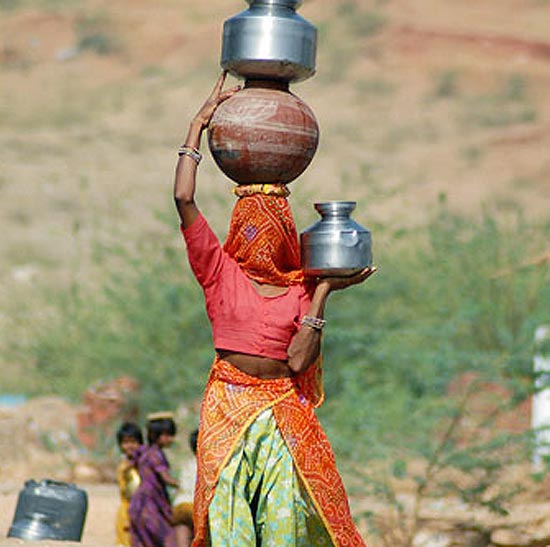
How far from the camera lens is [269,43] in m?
5.75

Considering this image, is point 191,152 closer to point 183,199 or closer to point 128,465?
point 183,199

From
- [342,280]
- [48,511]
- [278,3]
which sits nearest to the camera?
[342,280]

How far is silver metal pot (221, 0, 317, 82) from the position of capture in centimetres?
575

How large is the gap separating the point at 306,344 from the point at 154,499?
11.0ft

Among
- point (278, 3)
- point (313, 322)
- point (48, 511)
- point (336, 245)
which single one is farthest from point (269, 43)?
Result: point (48, 511)

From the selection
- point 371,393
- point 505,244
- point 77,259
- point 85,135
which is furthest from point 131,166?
point 371,393

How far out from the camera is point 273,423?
5.57 meters

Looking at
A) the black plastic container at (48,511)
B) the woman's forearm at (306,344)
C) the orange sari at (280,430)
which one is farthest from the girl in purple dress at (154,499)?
the woman's forearm at (306,344)

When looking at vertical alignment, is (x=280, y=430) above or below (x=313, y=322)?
below

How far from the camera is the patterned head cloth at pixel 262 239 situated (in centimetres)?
570

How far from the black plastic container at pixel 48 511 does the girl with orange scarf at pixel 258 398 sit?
371 centimetres

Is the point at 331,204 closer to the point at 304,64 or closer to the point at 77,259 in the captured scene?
the point at 304,64

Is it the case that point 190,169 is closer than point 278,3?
Yes

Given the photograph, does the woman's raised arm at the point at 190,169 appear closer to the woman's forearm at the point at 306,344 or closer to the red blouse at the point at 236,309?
the red blouse at the point at 236,309
